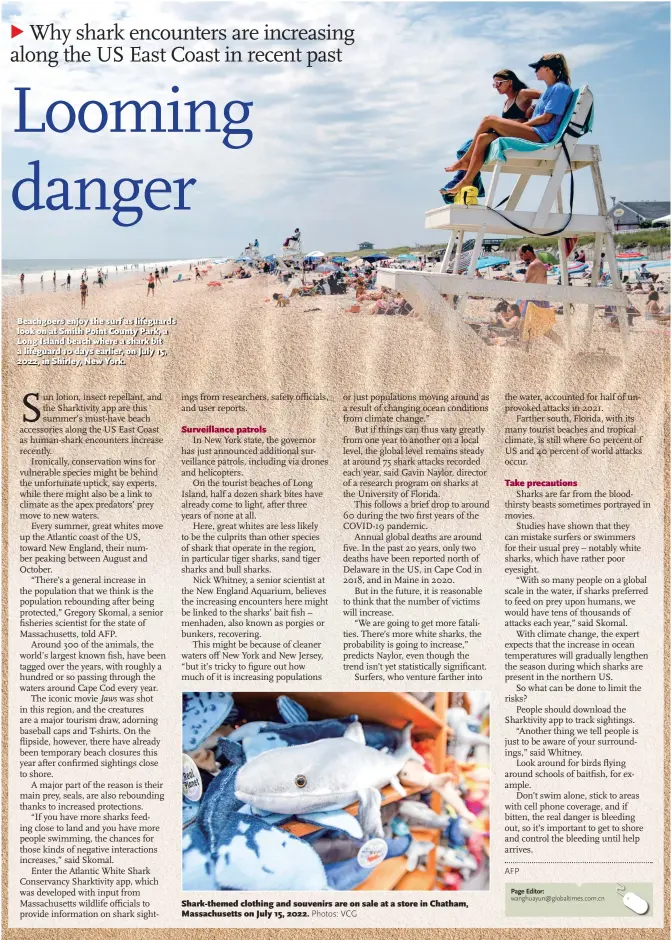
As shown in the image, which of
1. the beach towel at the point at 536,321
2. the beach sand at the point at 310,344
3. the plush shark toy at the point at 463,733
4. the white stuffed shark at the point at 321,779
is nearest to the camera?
the white stuffed shark at the point at 321,779

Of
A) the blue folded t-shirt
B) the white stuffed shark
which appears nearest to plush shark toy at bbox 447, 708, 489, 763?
the white stuffed shark

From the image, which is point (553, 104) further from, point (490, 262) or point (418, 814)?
point (418, 814)

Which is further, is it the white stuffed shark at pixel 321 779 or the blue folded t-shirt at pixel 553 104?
the blue folded t-shirt at pixel 553 104

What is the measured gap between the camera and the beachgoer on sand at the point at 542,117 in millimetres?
2750

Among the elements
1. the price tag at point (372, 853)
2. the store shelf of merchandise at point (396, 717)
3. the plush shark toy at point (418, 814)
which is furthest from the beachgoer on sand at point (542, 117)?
the price tag at point (372, 853)

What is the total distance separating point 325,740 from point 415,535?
0.75m

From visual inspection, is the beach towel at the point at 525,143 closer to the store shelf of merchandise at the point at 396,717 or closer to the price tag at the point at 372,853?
the store shelf of merchandise at the point at 396,717

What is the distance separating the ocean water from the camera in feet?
9.15

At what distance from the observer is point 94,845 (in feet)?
8.59

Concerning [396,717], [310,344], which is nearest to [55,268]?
[310,344]

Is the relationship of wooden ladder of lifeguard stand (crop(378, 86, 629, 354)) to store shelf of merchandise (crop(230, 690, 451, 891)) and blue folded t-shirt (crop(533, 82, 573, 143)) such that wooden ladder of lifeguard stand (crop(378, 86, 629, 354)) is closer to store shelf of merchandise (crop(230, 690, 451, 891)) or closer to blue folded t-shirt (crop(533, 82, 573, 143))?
blue folded t-shirt (crop(533, 82, 573, 143))

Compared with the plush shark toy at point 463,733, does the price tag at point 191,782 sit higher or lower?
lower

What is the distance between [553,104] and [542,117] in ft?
0.19

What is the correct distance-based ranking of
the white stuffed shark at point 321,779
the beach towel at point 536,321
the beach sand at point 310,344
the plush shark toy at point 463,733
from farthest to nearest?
the beach towel at point 536,321 < the beach sand at point 310,344 < the plush shark toy at point 463,733 < the white stuffed shark at point 321,779
